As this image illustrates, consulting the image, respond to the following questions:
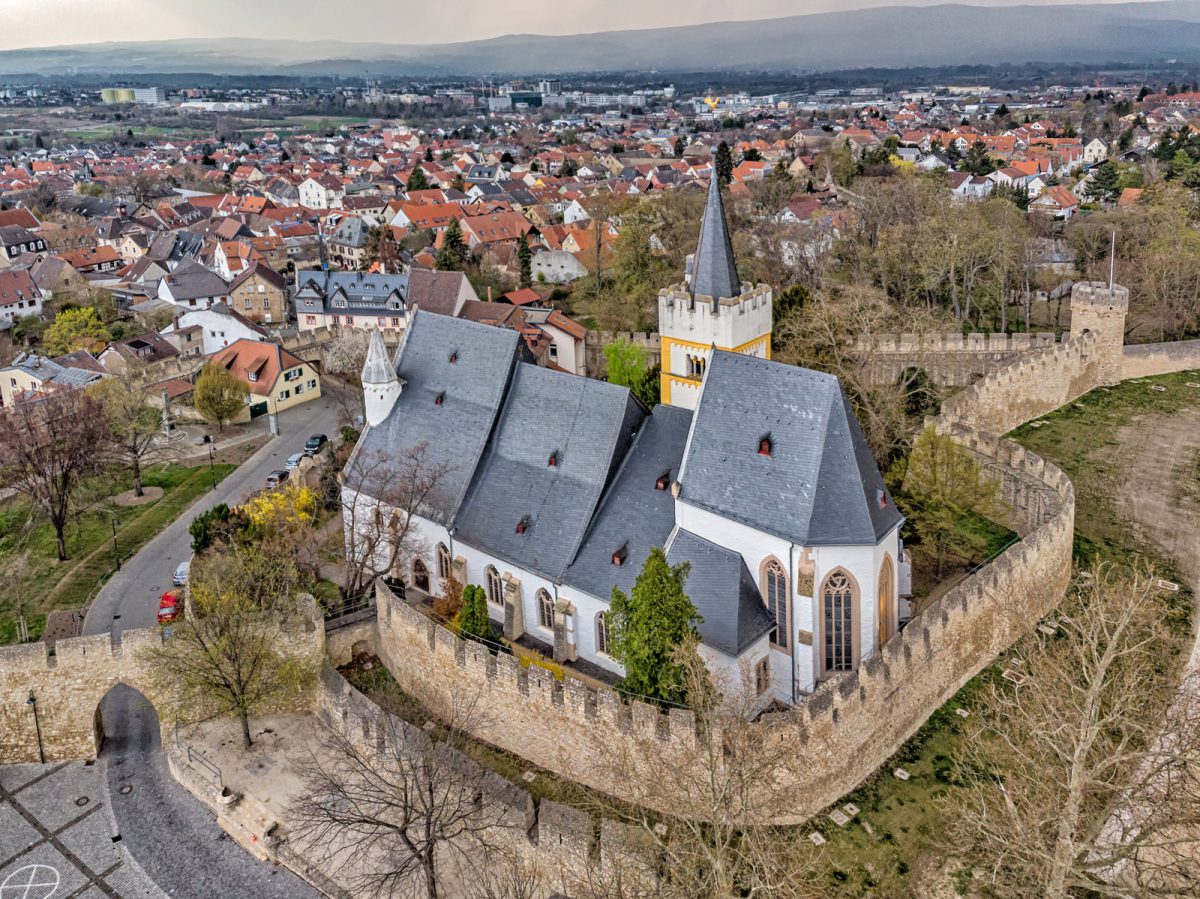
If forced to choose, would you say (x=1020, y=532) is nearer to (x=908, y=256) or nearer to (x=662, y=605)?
(x=662, y=605)

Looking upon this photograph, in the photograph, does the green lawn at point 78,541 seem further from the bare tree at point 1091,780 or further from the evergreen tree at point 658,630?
the bare tree at point 1091,780

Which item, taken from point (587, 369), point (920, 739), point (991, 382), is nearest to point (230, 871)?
point (920, 739)

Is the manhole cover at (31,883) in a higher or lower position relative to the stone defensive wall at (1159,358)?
lower

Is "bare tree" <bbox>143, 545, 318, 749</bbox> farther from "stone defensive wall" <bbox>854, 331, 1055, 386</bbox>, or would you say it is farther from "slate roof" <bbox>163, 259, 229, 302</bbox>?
"slate roof" <bbox>163, 259, 229, 302</bbox>

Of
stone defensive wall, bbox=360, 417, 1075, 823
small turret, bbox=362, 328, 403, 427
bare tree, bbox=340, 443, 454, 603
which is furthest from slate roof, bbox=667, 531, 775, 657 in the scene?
small turret, bbox=362, 328, 403, 427

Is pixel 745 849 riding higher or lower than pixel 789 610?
lower

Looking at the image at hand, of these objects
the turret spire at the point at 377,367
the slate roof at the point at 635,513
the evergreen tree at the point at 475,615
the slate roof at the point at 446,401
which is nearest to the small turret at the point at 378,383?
the turret spire at the point at 377,367
